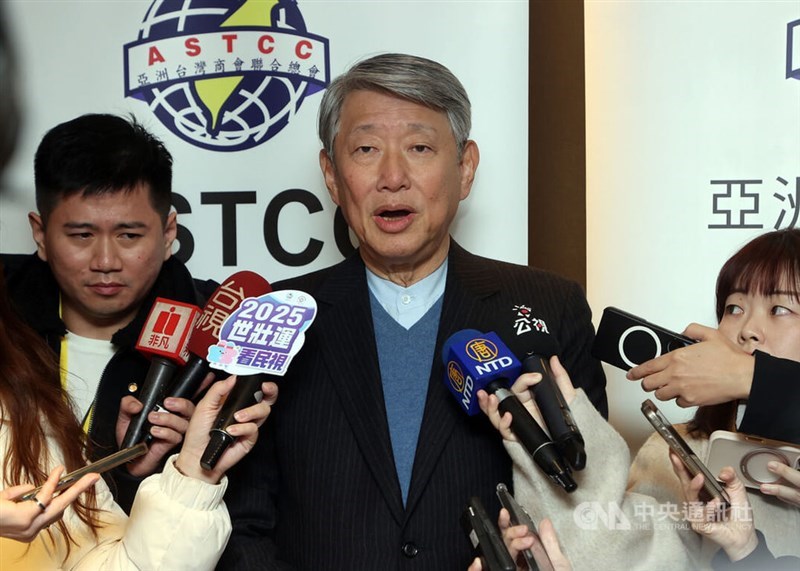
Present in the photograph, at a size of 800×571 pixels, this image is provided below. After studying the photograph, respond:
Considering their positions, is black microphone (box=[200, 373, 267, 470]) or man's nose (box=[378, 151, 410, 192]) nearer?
black microphone (box=[200, 373, 267, 470])

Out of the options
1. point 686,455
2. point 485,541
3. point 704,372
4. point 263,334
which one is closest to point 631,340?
point 704,372

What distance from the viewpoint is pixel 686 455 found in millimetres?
1509

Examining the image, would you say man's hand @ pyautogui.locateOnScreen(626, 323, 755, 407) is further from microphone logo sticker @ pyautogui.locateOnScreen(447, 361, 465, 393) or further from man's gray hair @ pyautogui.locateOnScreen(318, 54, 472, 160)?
man's gray hair @ pyautogui.locateOnScreen(318, 54, 472, 160)

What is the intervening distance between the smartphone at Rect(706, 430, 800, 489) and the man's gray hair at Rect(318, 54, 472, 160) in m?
0.79

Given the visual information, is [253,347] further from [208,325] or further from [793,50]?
[793,50]

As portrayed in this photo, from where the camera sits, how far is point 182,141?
8.36 feet

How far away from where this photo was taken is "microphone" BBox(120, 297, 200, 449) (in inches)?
66.5

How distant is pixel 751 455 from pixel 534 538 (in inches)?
18.7

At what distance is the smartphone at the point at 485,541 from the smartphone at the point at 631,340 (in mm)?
428

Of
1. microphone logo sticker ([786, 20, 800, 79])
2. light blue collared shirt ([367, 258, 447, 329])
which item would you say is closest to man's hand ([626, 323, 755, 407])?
light blue collared shirt ([367, 258, 447, 329])

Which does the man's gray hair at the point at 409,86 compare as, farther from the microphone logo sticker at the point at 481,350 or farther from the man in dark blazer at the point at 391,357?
the microphone logo sticker at the point at 481,350

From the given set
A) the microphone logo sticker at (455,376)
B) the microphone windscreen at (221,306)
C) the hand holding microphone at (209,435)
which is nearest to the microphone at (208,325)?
the microphone windscreen at (221,306)

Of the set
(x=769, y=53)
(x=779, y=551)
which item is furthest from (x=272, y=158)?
(x=779, y=551)

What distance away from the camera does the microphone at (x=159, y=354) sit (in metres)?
1.69
